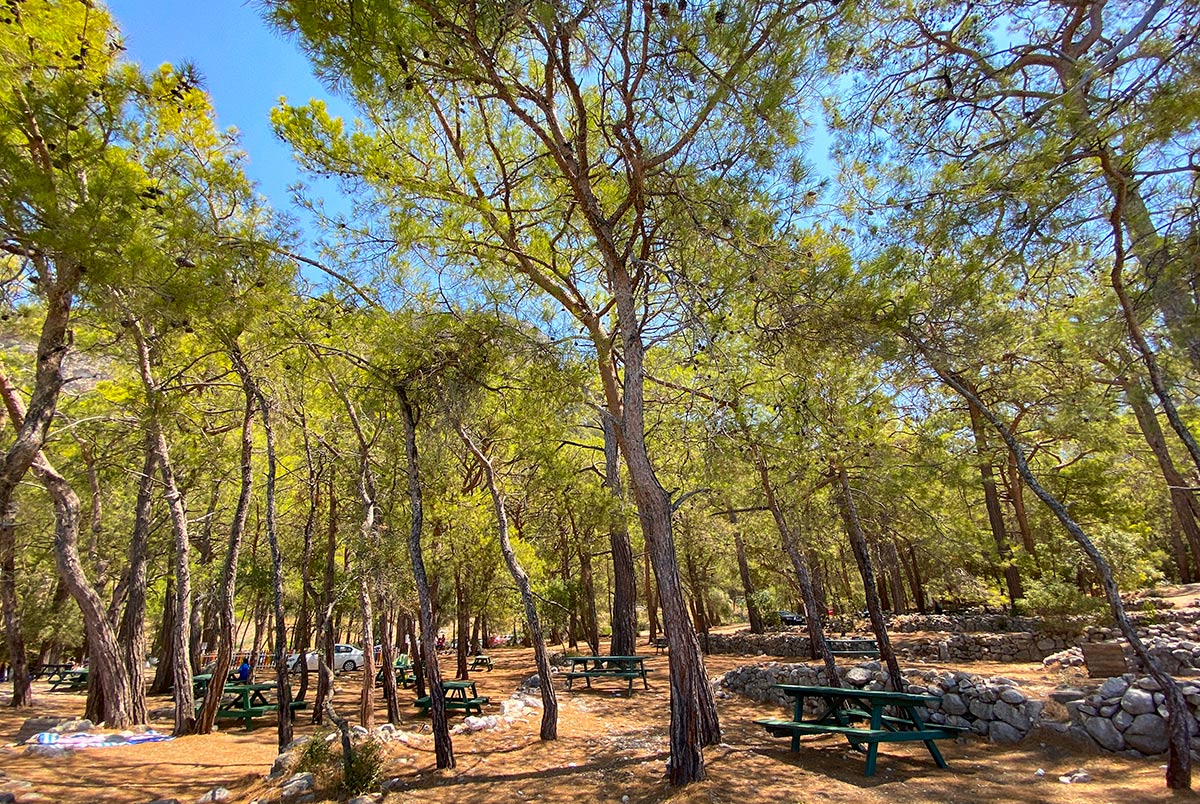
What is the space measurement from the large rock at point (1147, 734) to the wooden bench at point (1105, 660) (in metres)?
3.82

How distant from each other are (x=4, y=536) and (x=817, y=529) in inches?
482

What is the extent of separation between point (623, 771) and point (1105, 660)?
7561mm

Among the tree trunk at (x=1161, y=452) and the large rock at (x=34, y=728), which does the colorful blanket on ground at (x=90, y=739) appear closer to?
the large rock at (x=34, y=728)

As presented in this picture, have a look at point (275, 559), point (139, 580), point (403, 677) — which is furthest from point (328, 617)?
point (403, 677)

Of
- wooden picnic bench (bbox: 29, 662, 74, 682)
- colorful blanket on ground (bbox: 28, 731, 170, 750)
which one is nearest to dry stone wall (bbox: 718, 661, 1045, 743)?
colorful blanket on ground (bbox: 28, 731, 170, 750)

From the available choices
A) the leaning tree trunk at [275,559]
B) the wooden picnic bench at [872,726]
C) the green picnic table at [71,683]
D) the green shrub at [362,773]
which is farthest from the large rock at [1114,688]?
the green picnic table at [71,683]

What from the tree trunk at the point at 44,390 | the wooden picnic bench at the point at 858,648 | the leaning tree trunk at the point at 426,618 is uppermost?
the tree trunk at the point at 44,390

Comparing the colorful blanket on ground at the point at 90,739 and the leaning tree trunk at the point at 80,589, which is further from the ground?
the leaning tree trunk at the point at 80,589

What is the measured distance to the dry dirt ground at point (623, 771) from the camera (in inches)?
173

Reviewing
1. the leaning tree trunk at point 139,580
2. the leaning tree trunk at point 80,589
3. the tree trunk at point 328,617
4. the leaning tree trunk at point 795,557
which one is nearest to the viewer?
the tree trunk at point 328,617

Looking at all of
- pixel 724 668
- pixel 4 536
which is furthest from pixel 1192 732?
pixel 4 536

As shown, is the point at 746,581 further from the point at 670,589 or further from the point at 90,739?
the point at 90,739

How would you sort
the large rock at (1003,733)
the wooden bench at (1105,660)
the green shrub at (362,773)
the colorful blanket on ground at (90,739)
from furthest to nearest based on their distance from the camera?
the wooden bench at (1105,660), the colorful blanket on ground at (90,739), the large rock at (1003,733), the green shrub at (362,773)

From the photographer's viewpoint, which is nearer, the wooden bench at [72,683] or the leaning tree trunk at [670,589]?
the leaning tree trunk at [670,589]
